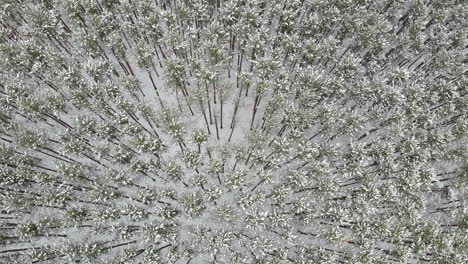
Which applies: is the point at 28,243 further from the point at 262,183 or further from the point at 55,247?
the point at 262,183

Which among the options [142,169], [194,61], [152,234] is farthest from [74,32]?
[152,234]

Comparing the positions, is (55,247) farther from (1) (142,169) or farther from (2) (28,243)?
(1) (142,169)

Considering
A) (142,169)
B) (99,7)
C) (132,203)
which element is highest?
(99,7)

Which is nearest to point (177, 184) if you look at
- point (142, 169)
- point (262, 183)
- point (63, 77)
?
point (142, 169)

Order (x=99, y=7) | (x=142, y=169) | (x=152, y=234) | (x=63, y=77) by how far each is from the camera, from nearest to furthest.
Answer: (x=152, y=234), (x=142, y=169), (x=63, y=77), (x=99, y=7)

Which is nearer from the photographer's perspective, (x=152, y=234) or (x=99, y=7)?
(x=152, y=234)

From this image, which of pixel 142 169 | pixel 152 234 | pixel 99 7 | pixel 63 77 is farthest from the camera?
pixel 99 7

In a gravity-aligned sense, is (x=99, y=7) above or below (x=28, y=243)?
above
